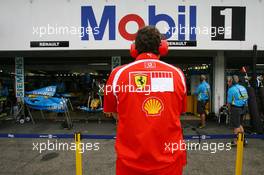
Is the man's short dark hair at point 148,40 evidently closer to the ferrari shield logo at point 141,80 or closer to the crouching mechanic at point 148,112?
the crouching mechanic at point 148,112

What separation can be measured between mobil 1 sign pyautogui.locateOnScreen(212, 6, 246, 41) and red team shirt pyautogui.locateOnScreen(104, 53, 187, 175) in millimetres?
9399

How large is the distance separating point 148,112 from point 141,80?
0.73ft

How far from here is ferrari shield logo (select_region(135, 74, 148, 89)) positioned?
1986 mm

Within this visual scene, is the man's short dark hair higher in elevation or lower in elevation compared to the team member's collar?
higher

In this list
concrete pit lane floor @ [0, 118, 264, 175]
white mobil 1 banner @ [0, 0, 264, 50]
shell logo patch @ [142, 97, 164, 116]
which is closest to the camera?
shell logo patch @ [142, 97, 164, 116]

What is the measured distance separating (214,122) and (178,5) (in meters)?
4.65

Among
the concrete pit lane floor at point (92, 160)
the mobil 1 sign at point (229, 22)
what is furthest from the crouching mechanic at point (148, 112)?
the mobil 1 sign at point (229, 22)

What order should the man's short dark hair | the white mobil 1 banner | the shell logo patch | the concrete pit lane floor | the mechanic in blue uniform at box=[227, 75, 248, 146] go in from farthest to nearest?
the white mobil 1 banner → the mechanic in blue uniform at box=[227, 75, 248, 146] → the concrete pit lane floor → the man's short dark hair → the shell logo patch

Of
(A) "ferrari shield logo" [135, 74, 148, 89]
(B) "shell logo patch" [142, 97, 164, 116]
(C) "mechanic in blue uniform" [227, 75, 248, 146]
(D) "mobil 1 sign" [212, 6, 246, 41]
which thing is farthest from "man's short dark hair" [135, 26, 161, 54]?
(D) "mobil 1 sign" [212, 6, 246, 41]

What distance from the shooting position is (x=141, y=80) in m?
2.00

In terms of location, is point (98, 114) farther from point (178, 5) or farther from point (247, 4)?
point (247, 4)

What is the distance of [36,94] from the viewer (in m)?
10.8

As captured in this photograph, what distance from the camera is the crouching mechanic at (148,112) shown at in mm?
1956

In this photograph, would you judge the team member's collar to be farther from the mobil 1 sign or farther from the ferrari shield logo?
the mobil 1 sign
